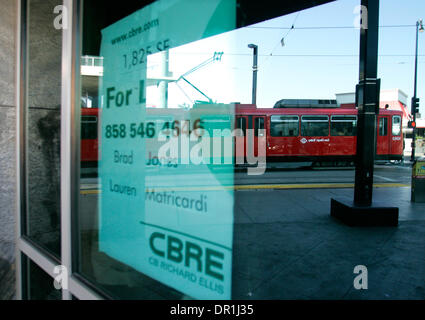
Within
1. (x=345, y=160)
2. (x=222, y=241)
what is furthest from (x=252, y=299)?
(x=345, y=160)

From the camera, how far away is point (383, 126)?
681 inches

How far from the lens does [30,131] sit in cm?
311

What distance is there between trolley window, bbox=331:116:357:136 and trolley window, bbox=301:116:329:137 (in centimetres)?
35

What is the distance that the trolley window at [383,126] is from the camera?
17.3m

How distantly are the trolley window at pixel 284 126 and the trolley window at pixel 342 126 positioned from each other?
6.15ft

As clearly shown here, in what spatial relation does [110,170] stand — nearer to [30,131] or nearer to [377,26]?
[30,131]

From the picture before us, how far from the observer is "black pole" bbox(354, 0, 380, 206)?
5633 millimetres

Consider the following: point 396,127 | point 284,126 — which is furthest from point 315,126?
point 396,127

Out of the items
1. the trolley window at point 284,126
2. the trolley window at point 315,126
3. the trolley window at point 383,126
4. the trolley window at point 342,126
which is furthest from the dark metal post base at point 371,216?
the trolley window at point 383,126

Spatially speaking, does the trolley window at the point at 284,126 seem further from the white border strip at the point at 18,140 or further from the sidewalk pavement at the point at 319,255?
the white border strip at the point at 18,140

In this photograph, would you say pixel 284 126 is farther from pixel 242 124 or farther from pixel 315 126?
pixel 242 124

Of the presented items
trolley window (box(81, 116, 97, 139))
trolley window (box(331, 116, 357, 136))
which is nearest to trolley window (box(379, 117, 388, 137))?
trolley window (box(331, 116, 357, 136))

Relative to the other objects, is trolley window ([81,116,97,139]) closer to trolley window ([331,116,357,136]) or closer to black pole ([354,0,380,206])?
black pole ([354,0,380,206])
